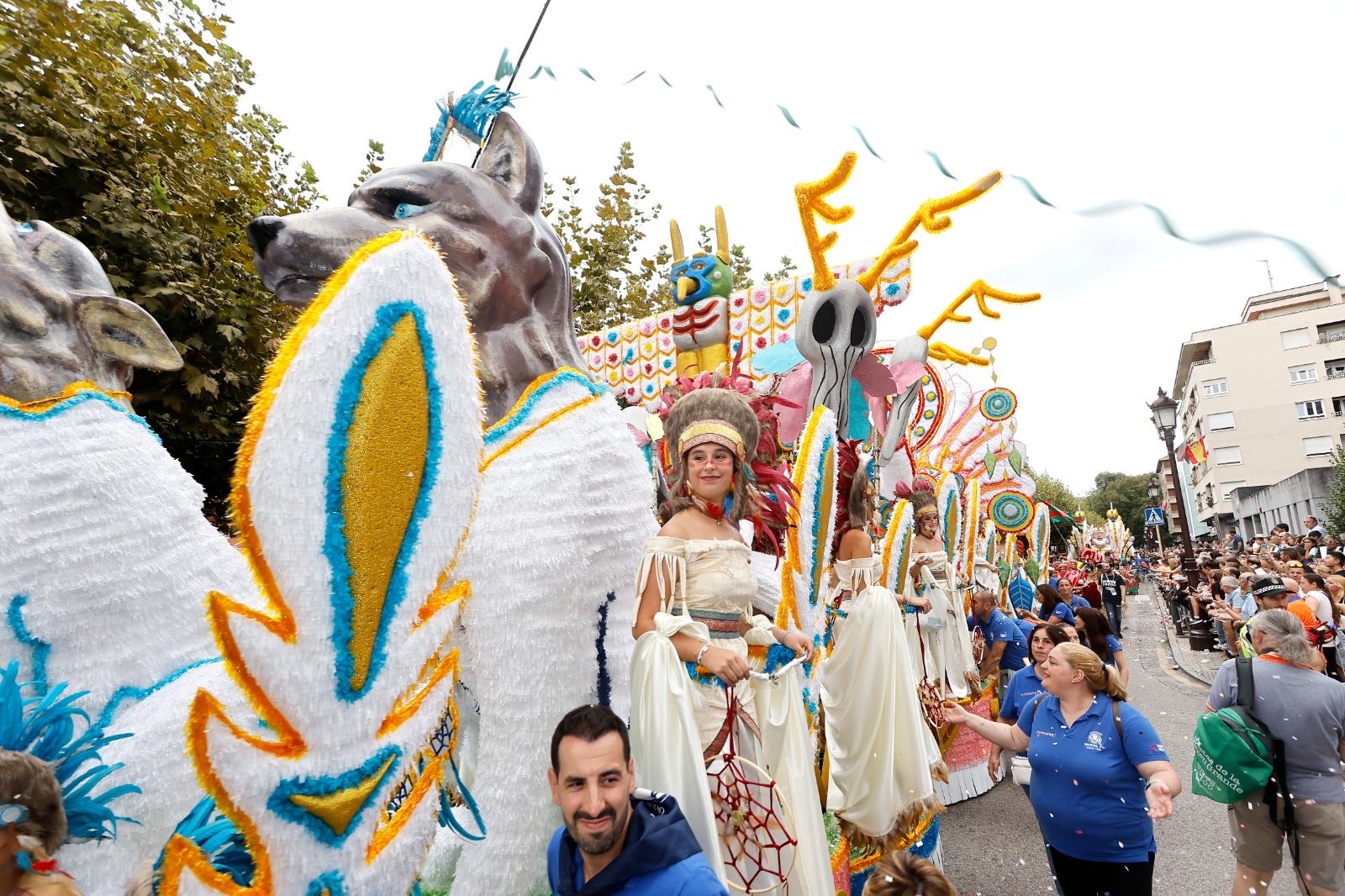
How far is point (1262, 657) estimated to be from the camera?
3.43 m

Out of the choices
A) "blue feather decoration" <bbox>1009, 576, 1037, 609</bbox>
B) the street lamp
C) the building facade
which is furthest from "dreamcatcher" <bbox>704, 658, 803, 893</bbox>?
the building facade

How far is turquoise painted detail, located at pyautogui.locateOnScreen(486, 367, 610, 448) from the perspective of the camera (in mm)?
1750

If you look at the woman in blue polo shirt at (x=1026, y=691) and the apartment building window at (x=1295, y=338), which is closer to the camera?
the woman in blue polo shirt at (x=1026, y=691)

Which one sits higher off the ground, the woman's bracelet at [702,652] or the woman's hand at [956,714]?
the woman's bracelet at [702,652]

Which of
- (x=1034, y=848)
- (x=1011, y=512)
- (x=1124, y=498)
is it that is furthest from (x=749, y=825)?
(x=1124, y=498)

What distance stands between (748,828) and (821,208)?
8.80 feet

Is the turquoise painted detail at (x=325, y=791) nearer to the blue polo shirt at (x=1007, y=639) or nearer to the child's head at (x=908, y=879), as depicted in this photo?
the child's head at (x=908, y=879)

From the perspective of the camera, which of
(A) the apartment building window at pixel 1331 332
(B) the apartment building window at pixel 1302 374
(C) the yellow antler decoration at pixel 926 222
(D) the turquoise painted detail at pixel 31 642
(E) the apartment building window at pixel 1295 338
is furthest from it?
(B) the apartment building window at pixel 1302 374

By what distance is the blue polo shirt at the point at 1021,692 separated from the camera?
11.4 feet

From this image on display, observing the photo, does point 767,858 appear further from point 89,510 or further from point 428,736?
point 89,510

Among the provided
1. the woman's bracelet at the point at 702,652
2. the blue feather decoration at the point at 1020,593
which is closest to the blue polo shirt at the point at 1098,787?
the woman's bracelet at the point at 702,652

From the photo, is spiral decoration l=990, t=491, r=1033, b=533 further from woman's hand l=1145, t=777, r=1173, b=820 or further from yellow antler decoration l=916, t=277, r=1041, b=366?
woman's hand l=1145, t=777, r=1173, b=820

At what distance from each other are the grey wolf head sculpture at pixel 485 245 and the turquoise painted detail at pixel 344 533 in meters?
0.50

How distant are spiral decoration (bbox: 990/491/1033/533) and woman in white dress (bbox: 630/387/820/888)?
7.84m
